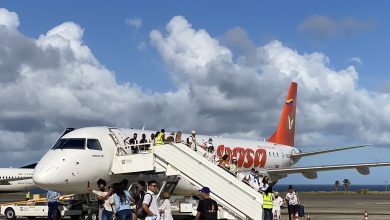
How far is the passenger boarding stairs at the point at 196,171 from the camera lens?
2200 centimetres

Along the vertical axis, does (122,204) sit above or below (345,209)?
below

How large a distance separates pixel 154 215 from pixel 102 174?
10.4 metres

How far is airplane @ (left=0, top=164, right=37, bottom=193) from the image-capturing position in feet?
214

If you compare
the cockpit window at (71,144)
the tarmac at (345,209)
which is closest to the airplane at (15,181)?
the tarmac at (345,209)

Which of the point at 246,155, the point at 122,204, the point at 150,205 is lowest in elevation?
the point at 150,205

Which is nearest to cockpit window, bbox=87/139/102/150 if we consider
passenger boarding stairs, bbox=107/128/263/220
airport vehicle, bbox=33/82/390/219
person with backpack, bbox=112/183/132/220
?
airport vehicle, bbox=33/82/390/219

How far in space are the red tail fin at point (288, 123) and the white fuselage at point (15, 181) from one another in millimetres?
32839

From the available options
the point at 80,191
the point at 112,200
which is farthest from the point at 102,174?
the point at 112,200

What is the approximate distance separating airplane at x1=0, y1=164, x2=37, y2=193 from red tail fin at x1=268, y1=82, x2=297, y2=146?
108ft

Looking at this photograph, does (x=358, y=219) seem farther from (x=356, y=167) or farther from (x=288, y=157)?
(x=288, y=157)

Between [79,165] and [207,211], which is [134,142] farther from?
[207,211]

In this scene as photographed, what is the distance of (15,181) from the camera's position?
214 feet

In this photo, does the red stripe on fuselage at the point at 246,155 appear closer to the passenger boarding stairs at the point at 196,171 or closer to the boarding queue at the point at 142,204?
the passenger boarding stairs at the point at 196,171

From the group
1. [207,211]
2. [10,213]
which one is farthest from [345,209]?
[207,211]
